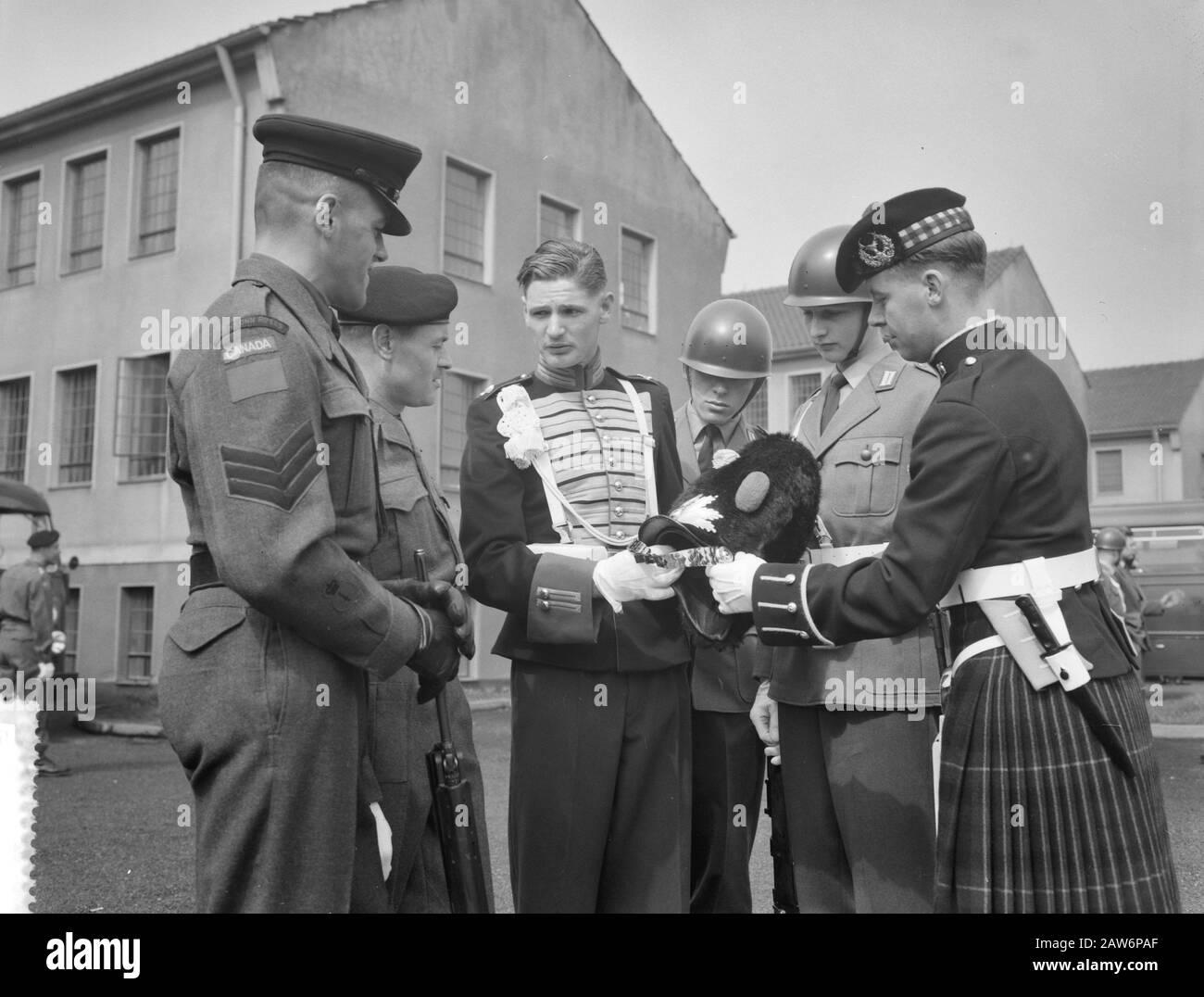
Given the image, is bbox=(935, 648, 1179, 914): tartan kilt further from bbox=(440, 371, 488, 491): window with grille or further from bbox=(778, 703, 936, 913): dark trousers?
bbox=(440, 371, 488, 491): window with grille

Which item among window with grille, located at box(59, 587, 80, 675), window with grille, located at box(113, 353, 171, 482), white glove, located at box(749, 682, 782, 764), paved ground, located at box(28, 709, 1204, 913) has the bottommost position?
paved ground, located at box(28, 709, 1204, 913)

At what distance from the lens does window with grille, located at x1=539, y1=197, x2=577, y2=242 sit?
17.2 metres

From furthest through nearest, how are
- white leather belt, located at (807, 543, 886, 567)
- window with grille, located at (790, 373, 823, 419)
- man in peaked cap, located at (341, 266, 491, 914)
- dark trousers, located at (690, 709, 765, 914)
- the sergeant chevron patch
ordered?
window with grille, located at (790, 373, 823, 419) → dark trousers, located at (690, 709, 765, 914) → white leather belt, located at (807, 543, 886, 567) → man in peaked cap, located at (341, 266, 491, 914) → the sergeant chevron patch

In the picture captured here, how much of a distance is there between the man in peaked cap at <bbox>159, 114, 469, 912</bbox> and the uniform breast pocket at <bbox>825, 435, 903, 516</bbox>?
1.26 m

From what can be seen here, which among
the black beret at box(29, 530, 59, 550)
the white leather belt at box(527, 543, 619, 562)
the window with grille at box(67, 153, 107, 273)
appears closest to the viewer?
the white leather belt at box(527, 543, 619, 562)

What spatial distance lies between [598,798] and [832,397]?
1.34 meters

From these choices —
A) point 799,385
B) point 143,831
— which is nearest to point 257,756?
point 143,831

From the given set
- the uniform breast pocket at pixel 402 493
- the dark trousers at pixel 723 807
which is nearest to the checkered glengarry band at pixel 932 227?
the uniform breast pocket at pixel 402 493

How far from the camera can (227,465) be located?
7.00 ft

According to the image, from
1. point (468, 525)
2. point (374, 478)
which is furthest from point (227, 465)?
point (468, 525)

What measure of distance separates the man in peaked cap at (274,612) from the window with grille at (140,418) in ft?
48.1

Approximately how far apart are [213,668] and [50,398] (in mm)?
16291

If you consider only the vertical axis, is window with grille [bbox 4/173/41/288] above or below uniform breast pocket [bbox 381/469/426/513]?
above

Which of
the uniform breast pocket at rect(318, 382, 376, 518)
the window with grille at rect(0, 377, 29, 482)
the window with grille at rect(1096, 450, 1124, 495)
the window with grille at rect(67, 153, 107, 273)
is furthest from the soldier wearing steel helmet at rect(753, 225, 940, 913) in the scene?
the window with grille at rect(1096, 450, 1124, 495)
